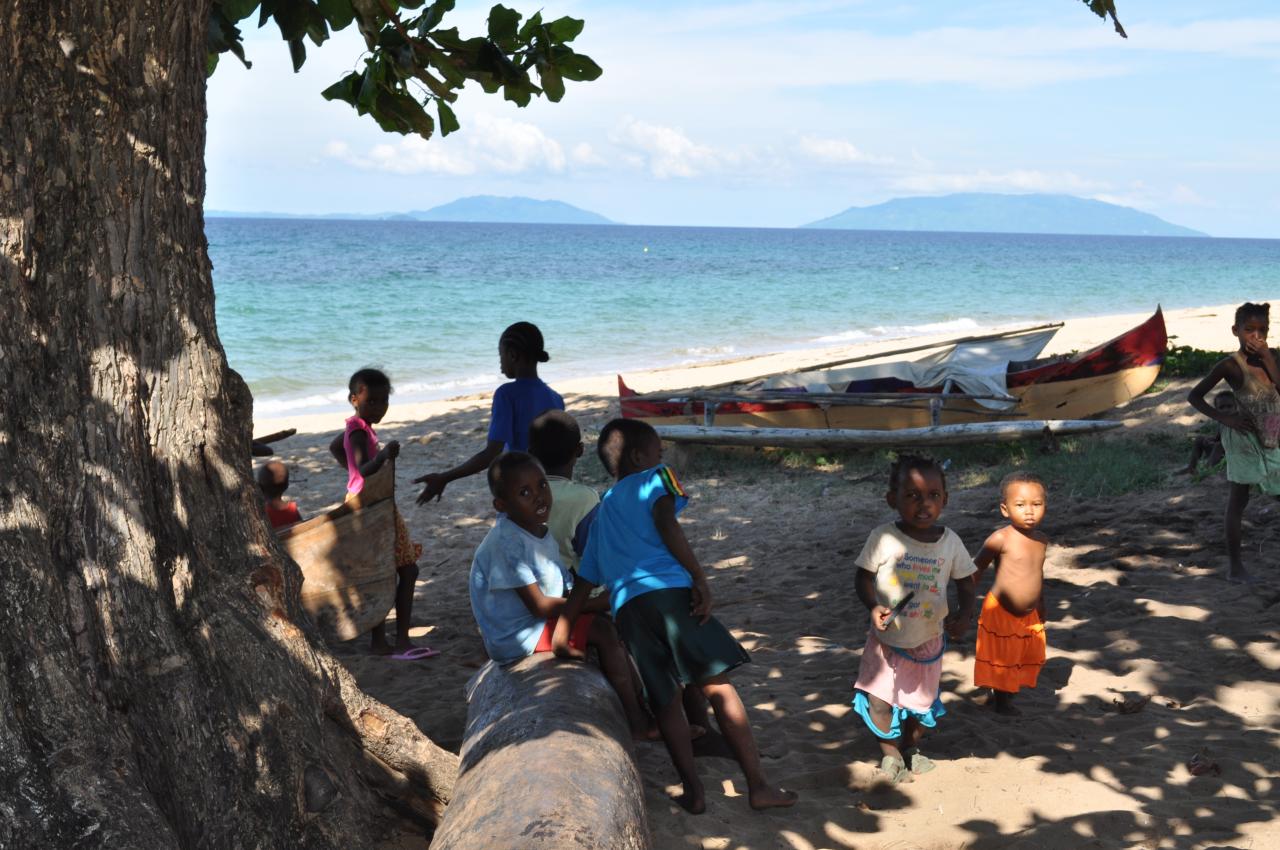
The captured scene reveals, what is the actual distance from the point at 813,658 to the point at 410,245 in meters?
81.6

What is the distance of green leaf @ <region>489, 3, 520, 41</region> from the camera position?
4754 mm

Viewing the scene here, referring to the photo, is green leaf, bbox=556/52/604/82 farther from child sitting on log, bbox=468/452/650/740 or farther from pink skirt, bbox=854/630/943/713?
pink skirt, bbox=854/630/943/713

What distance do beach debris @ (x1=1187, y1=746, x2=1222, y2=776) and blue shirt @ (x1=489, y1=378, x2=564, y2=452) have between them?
330 cm

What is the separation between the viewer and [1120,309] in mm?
41219

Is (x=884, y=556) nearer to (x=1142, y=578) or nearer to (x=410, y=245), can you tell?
(x=1142, y=578)

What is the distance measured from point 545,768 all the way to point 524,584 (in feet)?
3.31

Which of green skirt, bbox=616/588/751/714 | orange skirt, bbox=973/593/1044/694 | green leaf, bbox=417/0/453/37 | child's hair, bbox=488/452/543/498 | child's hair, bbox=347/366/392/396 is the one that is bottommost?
orange skirt, bbox=973/593/1044/694

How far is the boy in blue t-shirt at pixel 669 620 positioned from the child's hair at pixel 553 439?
0.80 m

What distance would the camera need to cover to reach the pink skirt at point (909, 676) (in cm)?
443

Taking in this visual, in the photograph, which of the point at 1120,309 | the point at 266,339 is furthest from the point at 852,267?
the point at 266,339

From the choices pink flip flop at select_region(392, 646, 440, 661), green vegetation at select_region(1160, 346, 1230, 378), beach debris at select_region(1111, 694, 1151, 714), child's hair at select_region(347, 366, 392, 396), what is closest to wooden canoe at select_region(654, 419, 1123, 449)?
green vegetation at select_region(1160, 346, 1230, 378)

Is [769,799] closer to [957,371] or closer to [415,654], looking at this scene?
[415,654]

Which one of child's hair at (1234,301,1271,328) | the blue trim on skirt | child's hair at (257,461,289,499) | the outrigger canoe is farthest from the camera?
the outrigger canoe

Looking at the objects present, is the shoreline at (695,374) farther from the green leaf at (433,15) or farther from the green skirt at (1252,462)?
the green leaf at (433,15)
